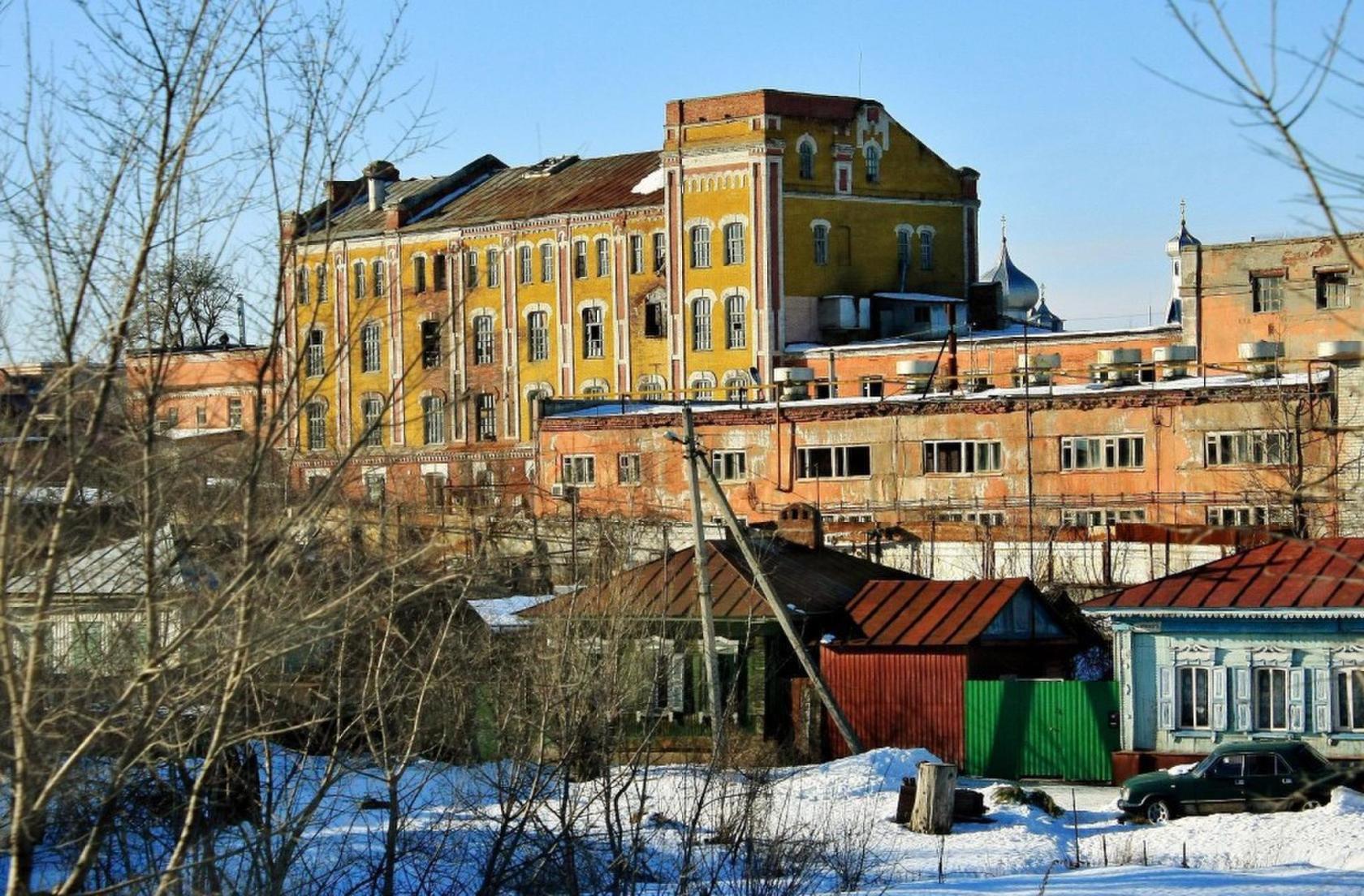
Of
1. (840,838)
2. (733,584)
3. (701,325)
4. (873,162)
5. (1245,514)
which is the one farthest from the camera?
(873,162)

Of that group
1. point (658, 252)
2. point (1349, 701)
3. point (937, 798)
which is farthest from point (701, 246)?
point (937, 798)

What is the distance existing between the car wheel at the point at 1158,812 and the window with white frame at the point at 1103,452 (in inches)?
718

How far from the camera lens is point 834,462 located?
45094 mm

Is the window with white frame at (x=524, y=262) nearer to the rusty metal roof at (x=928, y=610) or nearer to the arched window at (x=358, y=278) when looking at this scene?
the arched window at (x=358, y=278)

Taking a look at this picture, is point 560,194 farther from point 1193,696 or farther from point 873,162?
point 1193,696

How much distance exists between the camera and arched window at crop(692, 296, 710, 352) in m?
57.5

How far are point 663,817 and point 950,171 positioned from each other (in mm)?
41861

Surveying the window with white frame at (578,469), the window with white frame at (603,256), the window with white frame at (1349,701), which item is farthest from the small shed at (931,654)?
the window with white frame at (603,256)

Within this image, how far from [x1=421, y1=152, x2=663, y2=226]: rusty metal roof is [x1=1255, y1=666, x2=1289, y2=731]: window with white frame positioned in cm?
3531

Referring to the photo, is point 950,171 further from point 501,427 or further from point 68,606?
point 68,606

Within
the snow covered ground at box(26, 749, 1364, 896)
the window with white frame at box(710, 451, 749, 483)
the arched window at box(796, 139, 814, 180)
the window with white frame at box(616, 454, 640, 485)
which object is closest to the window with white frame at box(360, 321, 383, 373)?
the arched window at box(796, 139, 814, 180)

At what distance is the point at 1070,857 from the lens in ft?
71.5

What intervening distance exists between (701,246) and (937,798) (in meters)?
35.5

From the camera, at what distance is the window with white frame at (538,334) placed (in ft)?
201
